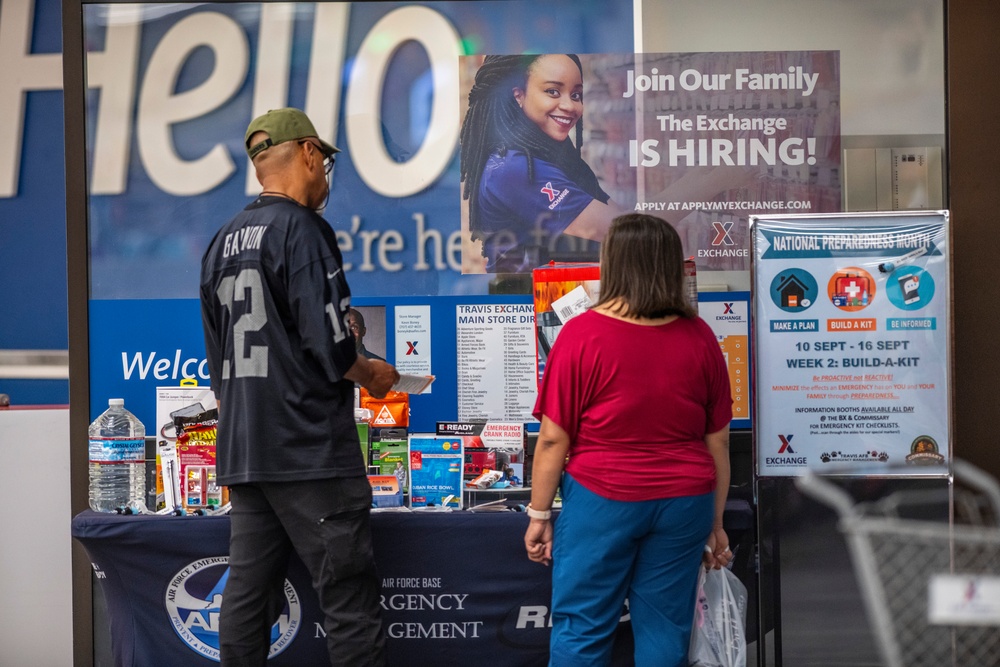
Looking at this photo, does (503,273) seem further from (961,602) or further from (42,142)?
(961,602)

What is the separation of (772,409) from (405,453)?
54.1 inches

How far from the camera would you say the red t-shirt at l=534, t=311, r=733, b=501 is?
2.82 m

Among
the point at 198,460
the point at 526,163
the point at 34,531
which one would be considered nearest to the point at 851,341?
the point at 526,163

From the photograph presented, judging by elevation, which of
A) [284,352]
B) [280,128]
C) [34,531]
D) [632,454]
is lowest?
[34,531]

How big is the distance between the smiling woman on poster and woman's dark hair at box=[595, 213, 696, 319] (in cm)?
112

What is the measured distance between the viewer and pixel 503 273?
4055 mm

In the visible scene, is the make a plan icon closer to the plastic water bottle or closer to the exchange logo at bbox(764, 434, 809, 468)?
the exchange logo at bbox(764, 434, 809, 468)

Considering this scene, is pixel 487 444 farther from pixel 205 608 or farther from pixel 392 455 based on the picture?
pixel 205 608

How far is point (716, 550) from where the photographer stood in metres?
3.20

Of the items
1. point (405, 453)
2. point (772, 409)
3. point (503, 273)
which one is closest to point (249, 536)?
point (405, 453)

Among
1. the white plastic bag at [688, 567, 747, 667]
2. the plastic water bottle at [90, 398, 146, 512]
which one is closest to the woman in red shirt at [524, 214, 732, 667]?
the white plastic bag at [688, 567, 747, 667]

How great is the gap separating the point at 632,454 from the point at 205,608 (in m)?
1.78

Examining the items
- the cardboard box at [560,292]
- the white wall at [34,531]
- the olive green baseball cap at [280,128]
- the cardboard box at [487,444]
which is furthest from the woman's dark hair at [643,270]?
the white wall at [34,531]

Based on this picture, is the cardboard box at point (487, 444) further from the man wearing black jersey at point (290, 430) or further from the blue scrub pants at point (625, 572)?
the blue scrub pants at point (625, 572)
